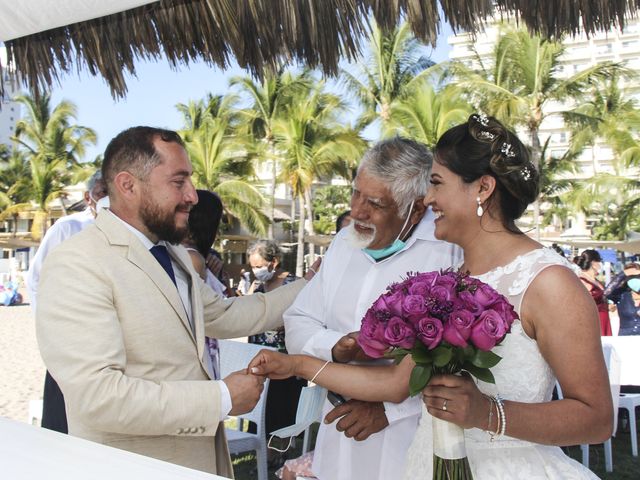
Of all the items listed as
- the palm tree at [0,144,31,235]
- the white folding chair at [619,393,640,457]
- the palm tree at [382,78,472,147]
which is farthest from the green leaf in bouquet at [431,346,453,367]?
the palm tree at [0,144,31,235]

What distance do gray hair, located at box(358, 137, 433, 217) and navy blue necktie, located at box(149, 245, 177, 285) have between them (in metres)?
0.87

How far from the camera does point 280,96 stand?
38.9 m

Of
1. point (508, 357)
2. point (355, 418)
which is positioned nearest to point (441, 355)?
point (508, 357)

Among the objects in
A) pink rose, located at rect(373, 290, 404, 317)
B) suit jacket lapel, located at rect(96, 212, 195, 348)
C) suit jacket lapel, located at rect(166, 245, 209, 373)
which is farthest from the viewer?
suit jacket lapel, located at rect(166, 245, 209, 373)

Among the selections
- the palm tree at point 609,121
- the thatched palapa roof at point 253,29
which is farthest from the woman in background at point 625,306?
the palm tree at point 609,121

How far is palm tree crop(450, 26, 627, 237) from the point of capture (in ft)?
97.8

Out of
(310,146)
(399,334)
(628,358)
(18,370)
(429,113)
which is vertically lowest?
(18,370)

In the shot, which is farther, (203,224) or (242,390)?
Answer: (203,224)

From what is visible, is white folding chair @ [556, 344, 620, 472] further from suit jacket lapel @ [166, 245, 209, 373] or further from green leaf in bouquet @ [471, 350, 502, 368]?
green leaf in bouquet @ [471, 350, 502, 368]

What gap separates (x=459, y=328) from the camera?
155cm

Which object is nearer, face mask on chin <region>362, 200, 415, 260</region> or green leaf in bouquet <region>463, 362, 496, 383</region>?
green leaf in bouquet <region>463, 362, 496, 383</region>

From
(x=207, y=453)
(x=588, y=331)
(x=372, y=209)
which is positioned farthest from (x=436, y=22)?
(x=207, y=453)

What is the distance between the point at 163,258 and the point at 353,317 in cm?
81

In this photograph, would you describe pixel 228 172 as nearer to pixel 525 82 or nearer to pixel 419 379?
pixel 525 82
